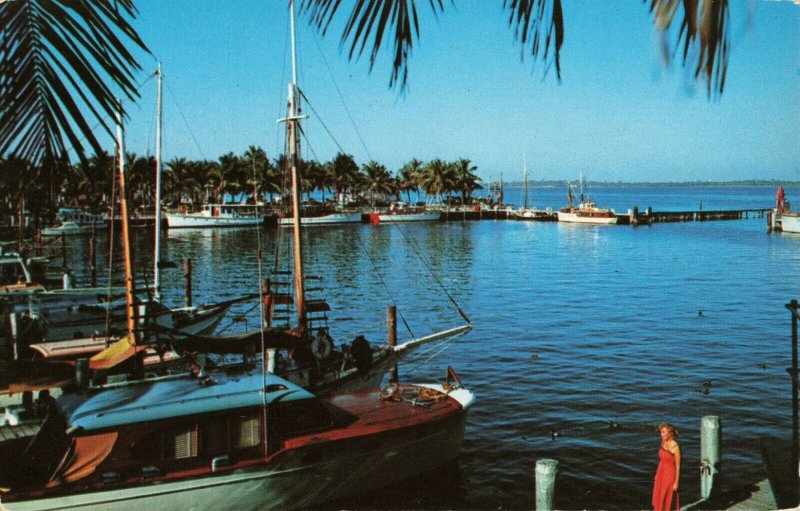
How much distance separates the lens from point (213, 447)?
535 inches

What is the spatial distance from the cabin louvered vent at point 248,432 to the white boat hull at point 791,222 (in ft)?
302

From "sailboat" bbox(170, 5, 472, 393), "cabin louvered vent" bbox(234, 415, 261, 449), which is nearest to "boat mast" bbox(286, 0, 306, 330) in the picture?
"sailboat" bbox(170, 5, 472, 393)

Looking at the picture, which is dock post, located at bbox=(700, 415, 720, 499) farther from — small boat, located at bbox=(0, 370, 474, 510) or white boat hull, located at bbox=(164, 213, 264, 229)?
white boat hull, located at bbox=(164, 213, 264, 229)

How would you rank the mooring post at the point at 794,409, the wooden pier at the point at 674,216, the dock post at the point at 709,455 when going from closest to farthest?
the mooring post at the point at 794,409, the dock post at the point at 709,455, the wooden pier at the point at 674,216

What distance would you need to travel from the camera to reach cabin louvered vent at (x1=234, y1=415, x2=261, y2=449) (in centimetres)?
1381

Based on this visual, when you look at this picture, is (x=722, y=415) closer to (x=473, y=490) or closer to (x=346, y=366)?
(x=473, y=490)

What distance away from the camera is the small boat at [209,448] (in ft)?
40.6

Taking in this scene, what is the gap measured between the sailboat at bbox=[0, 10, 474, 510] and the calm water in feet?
4.48

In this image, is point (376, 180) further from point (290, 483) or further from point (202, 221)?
point (290, 483)

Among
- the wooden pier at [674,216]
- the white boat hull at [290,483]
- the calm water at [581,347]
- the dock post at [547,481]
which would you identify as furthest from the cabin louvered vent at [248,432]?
the wooden pier at [674,216]

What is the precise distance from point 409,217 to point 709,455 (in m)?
111

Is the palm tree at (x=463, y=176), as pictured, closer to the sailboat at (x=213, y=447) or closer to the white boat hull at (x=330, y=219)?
the white boat hull at (x=330, y=219)

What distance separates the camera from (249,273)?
58.5 metres

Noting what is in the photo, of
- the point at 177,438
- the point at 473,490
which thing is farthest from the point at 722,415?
the point at 177,438
